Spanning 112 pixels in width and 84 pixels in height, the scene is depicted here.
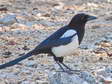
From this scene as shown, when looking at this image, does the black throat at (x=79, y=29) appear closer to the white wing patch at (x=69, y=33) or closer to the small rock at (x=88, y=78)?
the white wing patch at (x=69, y=33)

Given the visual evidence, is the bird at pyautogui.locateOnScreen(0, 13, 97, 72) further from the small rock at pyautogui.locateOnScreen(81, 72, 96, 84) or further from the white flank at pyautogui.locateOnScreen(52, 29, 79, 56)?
the small rock at pyautogui.locateOnScreen(81, 72, 96, 84)

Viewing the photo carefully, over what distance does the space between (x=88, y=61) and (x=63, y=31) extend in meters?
1.58

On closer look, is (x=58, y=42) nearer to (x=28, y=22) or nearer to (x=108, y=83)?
(x=108, y=83)

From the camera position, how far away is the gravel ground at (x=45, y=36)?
7.75m

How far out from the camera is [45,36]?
10.7 metres

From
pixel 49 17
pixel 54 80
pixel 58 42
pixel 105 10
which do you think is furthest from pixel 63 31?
pixel 105 10

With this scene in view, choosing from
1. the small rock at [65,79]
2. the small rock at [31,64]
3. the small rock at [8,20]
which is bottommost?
the small rock at [31,64]

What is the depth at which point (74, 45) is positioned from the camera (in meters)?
6.89

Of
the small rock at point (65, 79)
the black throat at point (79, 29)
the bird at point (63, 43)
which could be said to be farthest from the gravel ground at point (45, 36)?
the black throat at point (79, 29)

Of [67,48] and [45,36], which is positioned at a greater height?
[67,48]

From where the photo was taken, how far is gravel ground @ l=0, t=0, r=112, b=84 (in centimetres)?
775

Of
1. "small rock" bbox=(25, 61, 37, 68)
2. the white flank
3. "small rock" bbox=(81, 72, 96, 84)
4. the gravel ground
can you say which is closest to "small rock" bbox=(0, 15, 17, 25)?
the gravel ground

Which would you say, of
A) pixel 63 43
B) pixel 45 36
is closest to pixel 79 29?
pixel 63 43

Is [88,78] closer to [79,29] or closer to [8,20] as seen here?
[79,29]
